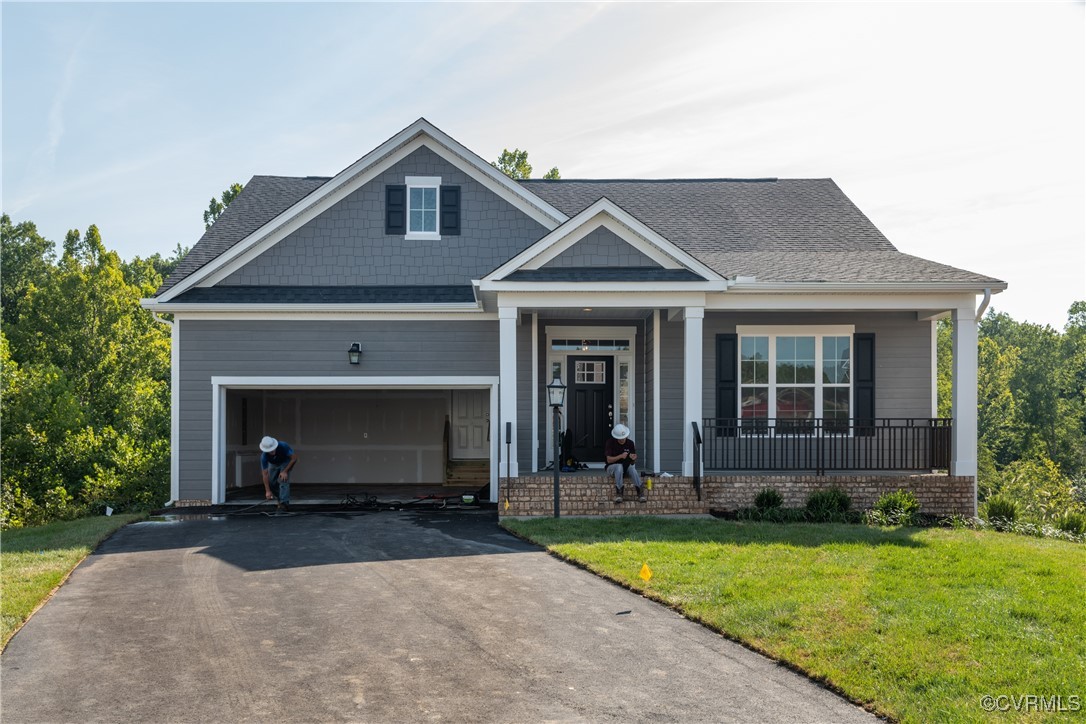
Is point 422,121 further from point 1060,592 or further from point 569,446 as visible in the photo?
point 1060,592

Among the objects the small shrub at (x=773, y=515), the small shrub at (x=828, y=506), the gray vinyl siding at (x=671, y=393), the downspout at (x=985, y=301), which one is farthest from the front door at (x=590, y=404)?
the downspout at (x=985, y=301)

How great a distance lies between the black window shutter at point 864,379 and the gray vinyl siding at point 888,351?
254 mm

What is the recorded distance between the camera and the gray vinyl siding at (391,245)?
17688 mm

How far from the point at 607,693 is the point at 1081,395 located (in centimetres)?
6603

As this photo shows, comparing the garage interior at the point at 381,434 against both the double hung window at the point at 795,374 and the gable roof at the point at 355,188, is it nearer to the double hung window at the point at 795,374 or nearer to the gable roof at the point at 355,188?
the gable roof at the point at 355,188

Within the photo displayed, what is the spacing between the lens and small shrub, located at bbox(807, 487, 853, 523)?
14055mm

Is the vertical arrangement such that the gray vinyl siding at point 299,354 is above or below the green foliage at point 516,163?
below

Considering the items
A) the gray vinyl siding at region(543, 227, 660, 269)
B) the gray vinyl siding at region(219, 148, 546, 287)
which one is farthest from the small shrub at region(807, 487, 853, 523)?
the gray vinyl siding at region(219, 148, 546, 287)

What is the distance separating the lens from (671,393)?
16.9 metres

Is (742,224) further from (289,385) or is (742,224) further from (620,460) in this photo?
(289,385)

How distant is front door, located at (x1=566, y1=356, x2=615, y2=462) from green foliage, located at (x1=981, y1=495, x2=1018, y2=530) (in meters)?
6.54

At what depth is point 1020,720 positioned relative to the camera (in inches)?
218

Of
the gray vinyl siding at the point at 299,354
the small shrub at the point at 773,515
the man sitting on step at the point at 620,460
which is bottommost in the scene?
the small shrub at the point at 773,515

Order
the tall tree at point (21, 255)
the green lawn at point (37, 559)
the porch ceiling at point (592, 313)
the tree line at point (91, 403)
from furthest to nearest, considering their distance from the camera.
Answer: the tall tree at point (21, 255), the tree line at point (91, 403), the porch ceiling at point (592, 313), the green lawn at point (37, 559)
